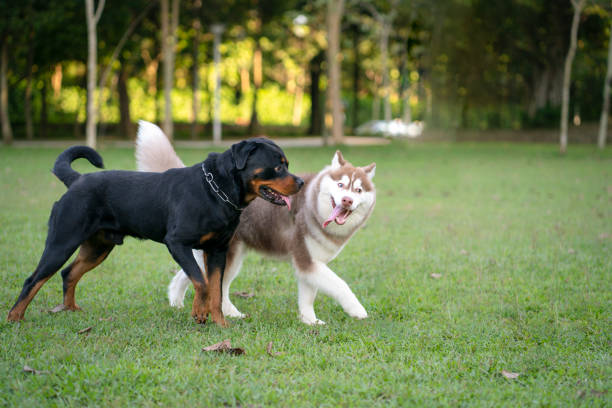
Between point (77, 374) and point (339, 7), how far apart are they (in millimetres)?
29307

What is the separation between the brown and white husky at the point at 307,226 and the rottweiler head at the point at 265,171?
0.57m

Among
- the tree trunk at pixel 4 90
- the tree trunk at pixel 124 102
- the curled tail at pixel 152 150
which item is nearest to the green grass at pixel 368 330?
the curled tail at pixel 152 150

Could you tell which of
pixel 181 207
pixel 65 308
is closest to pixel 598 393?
pixel 181 207

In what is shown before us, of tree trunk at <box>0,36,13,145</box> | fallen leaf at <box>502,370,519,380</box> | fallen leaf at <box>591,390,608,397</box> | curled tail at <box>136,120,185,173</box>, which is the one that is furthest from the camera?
tree trunk at <box>0,36,13,145</box>

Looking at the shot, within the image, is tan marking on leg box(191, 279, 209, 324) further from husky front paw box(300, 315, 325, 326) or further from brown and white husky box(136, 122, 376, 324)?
husky front paw box(300, 315, 325, 326)

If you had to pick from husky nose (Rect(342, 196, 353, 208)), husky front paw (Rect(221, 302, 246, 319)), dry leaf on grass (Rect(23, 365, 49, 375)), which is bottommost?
husky front paw (Rect(221, 302, 246, 319))

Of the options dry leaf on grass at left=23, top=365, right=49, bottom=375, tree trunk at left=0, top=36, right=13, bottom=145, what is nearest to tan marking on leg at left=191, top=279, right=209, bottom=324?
dry leaf on grass at left=23, top=365, right=49, bottom=375

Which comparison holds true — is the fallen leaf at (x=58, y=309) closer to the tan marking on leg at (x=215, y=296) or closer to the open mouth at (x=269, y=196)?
the tan marking on leg at (x=215, y=296)

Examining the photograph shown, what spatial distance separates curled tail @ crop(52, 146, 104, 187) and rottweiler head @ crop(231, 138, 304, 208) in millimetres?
1426

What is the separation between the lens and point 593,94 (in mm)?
35125

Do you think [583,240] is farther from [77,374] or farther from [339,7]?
[339,7]

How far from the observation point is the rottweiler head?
4.73m

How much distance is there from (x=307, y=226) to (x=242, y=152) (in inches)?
42.8

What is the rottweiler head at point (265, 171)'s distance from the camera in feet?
15.5
